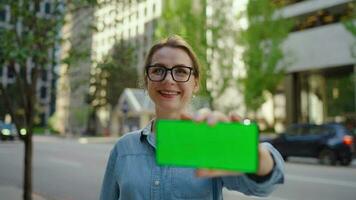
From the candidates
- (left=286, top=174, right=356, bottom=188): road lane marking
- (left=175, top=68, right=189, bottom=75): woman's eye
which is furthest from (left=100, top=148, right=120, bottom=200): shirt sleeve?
(left=286, top=174, right=356, bottom=188): road lane marking

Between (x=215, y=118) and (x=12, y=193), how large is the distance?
9.48 m

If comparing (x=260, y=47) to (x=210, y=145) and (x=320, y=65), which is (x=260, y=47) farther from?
(x=210, y=145)

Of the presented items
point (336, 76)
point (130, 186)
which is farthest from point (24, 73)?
point (336, 76)

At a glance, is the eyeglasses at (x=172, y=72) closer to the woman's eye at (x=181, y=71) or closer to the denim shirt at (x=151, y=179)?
the woman's eye at (x=181, y=71)

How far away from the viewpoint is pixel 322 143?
17719mm

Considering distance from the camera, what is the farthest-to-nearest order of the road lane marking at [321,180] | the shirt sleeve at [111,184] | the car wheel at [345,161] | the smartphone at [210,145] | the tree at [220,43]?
the tree at [220,43] < the car wheel at [345,161] < the road lane marking at [321,180] < the shirt sleeve at [111,184] < the smartphone at [210,145]

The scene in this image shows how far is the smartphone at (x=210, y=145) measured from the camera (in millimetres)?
1150

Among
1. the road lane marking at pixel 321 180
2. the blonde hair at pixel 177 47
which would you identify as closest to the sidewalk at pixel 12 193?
the road lane marking at pixel 321 180

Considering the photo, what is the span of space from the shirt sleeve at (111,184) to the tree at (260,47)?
1005 inches

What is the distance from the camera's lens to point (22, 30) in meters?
7.29

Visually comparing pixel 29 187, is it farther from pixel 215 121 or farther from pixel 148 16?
pixel 148 16

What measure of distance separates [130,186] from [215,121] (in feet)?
2.43

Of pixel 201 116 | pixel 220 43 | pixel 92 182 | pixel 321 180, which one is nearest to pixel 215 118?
pixel 201 116

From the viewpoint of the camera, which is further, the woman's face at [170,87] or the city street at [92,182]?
the city street at [92,182]
